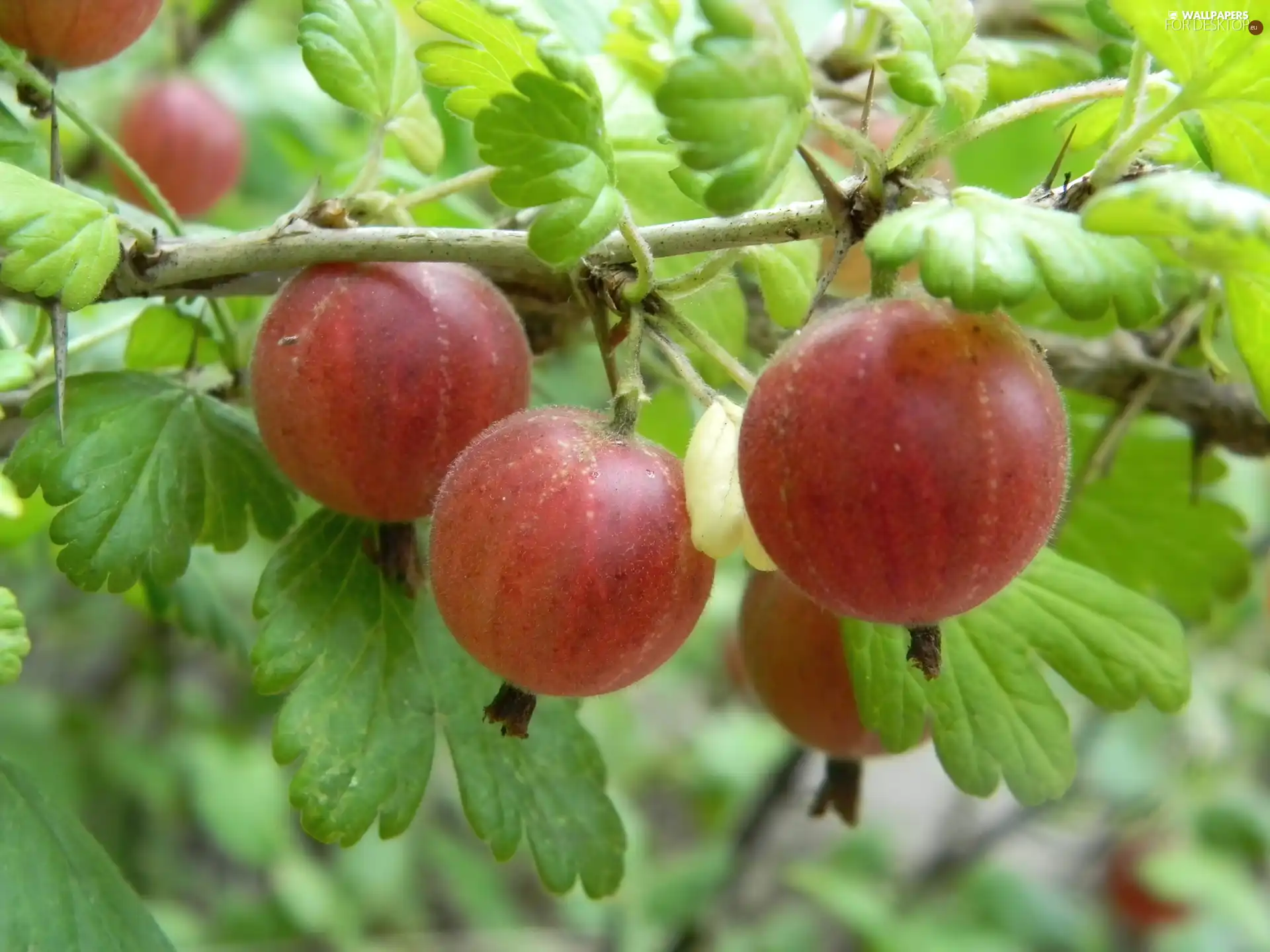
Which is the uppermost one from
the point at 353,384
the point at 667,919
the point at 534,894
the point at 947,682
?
the point at 353,384

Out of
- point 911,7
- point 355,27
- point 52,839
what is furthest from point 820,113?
point 52,839

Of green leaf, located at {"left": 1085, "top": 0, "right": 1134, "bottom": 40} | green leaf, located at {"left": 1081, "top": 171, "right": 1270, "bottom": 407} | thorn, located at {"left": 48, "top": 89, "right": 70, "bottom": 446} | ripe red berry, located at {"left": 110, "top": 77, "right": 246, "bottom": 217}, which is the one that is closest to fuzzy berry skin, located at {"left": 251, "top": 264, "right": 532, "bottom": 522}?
thorn, located at {"left": 48, "top": 89, "right": 70, "bottom": 446}

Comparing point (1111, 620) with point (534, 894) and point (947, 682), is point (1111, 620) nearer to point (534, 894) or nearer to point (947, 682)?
point (947, 682)

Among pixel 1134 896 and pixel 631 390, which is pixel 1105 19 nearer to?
pixel 631 390

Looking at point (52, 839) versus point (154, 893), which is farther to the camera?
point (154, 893)

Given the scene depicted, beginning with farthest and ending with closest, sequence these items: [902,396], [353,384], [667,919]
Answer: [667,919] < [353,384] < [902,396]

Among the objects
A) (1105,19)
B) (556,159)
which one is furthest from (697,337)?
(1105,19)
